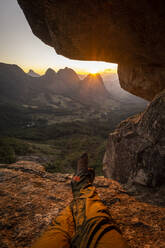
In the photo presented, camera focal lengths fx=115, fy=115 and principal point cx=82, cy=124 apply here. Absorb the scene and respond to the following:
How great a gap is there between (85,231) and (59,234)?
362 millimetres

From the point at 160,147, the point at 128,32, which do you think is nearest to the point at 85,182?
the point at 160,147

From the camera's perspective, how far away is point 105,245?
1.32 metres

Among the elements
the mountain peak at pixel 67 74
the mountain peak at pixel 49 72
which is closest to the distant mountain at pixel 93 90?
the mountain peak at pixel 67 74

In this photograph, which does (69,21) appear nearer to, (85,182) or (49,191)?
(85,182)

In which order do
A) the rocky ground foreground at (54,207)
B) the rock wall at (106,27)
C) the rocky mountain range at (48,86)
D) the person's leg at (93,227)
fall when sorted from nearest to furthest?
1. the person's leg at (93,227)
2. the rocky ground foreground at (54,207)
3. the rock wall at (106,27)
4. the rocky mountain range at (48,86)

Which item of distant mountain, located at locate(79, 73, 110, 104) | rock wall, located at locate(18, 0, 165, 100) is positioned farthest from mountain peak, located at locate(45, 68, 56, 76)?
rock wall, located at locate(18, 0, 165, 100)

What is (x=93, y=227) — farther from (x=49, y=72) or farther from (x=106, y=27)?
(x=49, y=72)

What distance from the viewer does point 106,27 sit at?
3.86m

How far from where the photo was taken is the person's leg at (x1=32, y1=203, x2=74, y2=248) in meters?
1.39

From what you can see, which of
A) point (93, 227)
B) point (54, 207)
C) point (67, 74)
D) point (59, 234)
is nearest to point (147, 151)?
point (93, 227)

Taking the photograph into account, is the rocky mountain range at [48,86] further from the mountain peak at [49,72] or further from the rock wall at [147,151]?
the rock wall at [147,151]

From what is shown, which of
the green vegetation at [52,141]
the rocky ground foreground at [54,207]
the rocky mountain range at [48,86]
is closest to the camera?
the rocky ground foreground at [54,207]

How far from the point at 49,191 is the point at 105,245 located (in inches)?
86.8

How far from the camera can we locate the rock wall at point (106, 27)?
3.10 m
